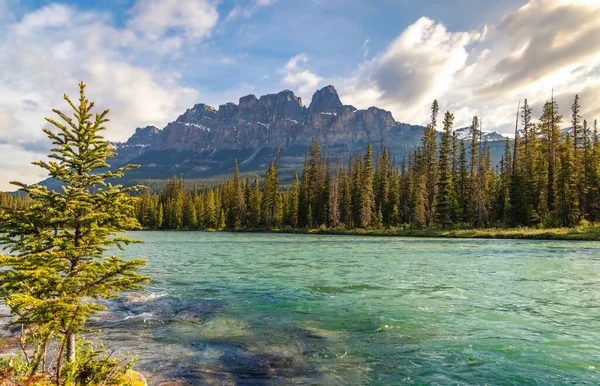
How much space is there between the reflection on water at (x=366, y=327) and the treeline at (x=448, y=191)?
35.0m

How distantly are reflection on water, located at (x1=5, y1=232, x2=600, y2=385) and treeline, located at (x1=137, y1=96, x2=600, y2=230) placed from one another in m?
35.0

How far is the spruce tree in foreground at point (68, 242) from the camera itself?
23.4 ft

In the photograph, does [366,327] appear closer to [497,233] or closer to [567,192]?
[497,233]

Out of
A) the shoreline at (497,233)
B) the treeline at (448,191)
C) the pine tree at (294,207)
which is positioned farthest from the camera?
the pine tree at (294,207)

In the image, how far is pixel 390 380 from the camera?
9.55 m

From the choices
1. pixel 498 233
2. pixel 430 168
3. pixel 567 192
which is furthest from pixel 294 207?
pixel 567 192

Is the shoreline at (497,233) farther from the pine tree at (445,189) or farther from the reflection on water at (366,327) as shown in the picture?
the reflection on water at (366,327)

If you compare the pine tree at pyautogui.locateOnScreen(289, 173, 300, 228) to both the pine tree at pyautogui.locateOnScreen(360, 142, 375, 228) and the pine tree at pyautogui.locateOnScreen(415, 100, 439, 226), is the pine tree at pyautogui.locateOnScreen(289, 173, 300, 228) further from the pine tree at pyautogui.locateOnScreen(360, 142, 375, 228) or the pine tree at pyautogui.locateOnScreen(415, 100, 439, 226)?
the pine tree at pyautogui.locateOnScreen(415, 100, 439, 226)

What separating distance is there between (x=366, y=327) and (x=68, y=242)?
34.1ft

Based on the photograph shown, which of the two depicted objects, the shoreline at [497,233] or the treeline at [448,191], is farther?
the treeline at [448,191]

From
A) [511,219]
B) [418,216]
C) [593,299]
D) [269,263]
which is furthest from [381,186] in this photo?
[593,299]

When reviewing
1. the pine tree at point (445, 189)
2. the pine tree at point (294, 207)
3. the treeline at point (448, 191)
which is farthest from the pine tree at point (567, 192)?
the pine tree at point (294, 207)

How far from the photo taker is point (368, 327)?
14.1m

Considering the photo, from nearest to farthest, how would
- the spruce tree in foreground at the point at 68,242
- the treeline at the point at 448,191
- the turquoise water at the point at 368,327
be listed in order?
the spruce tree in foreground at the point at 68,242 < the turquoise water at the point at 368,327 < the treeline at the point at 448,191
